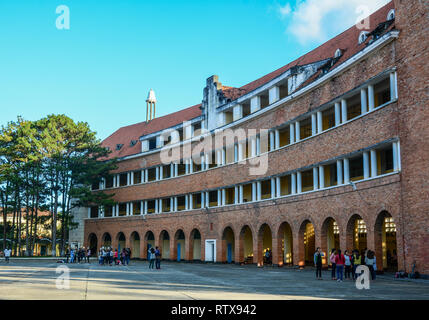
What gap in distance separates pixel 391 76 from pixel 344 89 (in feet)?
14.2

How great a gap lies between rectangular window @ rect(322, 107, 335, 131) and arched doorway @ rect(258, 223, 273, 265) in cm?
925

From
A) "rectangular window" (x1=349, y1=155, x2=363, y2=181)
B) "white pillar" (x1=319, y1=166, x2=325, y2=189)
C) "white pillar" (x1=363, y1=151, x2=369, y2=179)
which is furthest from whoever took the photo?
"white pillar" (x1=319, y1=166, x2=325, y2=189)

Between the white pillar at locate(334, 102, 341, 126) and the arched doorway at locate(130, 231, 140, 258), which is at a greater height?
the white pillar at locate(334, 102, 341, 126)

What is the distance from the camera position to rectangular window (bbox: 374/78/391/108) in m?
28.5

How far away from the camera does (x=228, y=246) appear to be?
45094mm

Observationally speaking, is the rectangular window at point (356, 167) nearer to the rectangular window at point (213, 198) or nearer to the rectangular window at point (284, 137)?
the rectangular window at point (284, 137)

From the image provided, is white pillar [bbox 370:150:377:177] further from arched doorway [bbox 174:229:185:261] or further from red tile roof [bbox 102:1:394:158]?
arched doorway [bbox 174:229:185:261]

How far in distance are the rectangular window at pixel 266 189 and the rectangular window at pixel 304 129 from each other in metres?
4.94

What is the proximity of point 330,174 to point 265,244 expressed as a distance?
38.2 ft

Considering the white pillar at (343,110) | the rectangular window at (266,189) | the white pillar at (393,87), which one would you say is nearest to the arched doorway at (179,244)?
the rectangular window at (266,189)

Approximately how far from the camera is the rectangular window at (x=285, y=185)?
124ft

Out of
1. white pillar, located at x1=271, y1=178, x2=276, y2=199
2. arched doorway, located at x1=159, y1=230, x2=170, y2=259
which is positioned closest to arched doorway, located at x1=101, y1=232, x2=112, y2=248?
arched doorway, located at x1=159, y1=230, x2=170, y2=259
